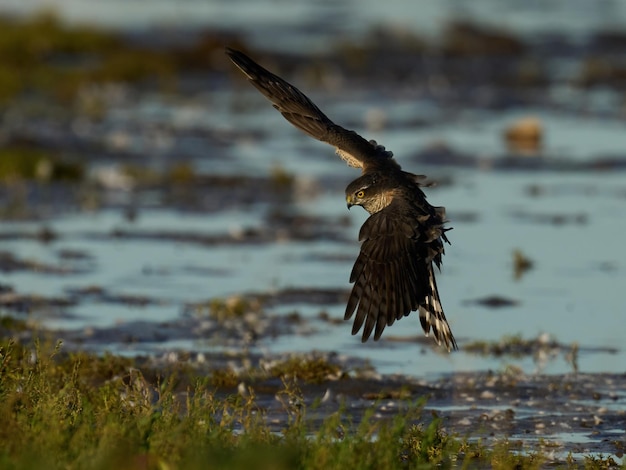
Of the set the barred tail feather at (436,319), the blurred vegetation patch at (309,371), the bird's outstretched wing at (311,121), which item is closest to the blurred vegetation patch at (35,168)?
the blurred vegetation patch at (309,371)

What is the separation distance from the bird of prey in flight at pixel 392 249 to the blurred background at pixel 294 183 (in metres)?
2.20

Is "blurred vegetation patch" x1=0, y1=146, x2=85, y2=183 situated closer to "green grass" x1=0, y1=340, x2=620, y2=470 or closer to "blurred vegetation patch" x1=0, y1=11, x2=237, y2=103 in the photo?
"blurred vegetation patch" x1=0, y1=11, x2=237, y2=103

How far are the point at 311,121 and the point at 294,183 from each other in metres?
8.96

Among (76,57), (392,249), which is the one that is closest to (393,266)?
(392,249)

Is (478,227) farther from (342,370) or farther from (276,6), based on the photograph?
(276,6)

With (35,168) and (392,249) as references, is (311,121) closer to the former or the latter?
(392,249)

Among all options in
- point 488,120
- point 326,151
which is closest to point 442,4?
point 488,120

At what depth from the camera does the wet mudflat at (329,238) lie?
10695mm

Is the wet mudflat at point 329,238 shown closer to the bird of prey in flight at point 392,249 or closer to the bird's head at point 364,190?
the bird of prey in flight at point 392,249

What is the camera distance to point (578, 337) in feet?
39.8

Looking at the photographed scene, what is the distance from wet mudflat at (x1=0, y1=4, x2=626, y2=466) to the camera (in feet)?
35.1

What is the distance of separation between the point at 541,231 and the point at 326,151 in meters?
6.43

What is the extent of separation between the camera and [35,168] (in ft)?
60.6

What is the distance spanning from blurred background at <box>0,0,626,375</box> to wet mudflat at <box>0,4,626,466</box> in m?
0.04
